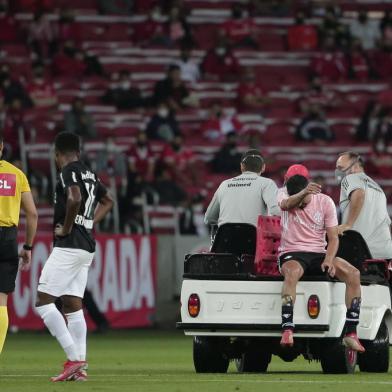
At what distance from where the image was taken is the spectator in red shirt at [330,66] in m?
34.0

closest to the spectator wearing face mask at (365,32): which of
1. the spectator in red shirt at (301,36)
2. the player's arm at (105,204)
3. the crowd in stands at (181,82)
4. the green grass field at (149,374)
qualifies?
the crowd in stands at (181,82)

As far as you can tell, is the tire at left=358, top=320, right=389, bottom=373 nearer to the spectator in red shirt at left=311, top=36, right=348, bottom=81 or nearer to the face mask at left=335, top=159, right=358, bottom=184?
the face mask at left=335, top=159, right=358, bottom=184

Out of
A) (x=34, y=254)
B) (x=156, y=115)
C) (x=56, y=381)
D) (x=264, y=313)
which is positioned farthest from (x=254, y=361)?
(x=156, y=115)

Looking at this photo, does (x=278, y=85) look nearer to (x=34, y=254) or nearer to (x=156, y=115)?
(x=156, y=115)

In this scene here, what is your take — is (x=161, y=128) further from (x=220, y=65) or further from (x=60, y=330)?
(x=60, y=330)

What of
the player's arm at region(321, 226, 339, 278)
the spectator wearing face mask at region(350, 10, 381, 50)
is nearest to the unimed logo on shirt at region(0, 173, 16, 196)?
the player's arm at region(321, 226, 339, 278)

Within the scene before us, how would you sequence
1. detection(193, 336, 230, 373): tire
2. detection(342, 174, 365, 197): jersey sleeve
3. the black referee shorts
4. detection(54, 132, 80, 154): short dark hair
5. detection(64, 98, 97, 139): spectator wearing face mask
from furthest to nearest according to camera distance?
detection(64, 98, 97, 139): spectator wearing face mask → detection(342, 174, 365, 197): jersey sleeve → detection(193, 336, 230, 373): tire → detection(54, 132, 80, 154): short dark hair → the black referee shorts

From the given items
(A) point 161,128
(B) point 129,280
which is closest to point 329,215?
(B) point 129,280

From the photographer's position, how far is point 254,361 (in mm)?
14906

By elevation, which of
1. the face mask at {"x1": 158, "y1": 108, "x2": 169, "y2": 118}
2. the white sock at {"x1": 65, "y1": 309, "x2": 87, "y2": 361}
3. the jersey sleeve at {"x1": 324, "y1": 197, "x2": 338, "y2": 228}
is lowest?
the face mask at {"x1": 158, "y1": 108, "x2": 169, "y2": 118}

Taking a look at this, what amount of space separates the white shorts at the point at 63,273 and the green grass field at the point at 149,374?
0.78 m

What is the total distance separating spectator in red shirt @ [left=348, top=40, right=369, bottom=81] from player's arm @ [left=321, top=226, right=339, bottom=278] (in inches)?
823

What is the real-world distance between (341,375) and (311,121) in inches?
728

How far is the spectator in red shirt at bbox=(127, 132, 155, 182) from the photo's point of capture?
93.1 feet
